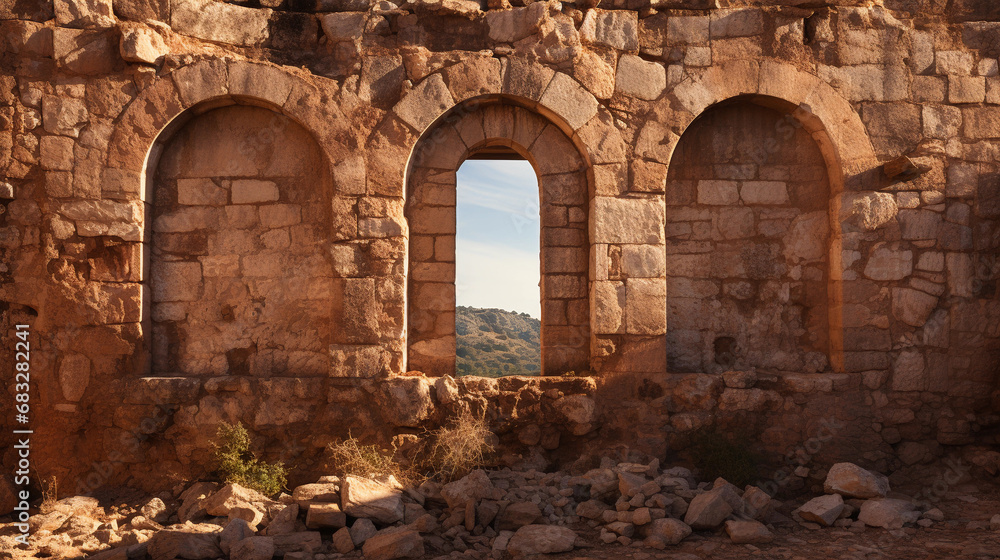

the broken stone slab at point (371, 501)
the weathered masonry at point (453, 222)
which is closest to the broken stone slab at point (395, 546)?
the broken stone slab at point (371, 501)

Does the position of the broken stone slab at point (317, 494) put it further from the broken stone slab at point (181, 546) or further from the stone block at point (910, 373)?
the stone block at point (910, 373)

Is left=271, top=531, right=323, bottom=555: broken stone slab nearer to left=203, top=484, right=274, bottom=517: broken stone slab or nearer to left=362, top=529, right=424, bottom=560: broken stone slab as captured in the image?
left=362, top=529, right=424, bottom=560: broken stone slab

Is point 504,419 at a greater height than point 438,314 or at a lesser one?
lesser

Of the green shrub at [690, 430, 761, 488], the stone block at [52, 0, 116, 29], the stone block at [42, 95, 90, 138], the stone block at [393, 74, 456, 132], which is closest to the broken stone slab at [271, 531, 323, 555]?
the green shrub at [690, 430, 761, 488]

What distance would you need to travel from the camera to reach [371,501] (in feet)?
13.8

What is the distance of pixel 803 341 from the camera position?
5480 mm

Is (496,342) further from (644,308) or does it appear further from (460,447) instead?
(460,447)

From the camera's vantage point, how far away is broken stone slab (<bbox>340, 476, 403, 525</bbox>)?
413 cm

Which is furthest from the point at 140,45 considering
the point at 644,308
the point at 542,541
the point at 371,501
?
the point at 542,541

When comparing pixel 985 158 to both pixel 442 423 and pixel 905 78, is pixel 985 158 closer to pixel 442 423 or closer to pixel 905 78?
pixel 905 78

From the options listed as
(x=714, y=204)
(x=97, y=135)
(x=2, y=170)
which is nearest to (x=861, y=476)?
(x=714, y=204)

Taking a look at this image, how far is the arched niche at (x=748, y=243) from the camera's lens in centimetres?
546

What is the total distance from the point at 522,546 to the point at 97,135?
4423 mm

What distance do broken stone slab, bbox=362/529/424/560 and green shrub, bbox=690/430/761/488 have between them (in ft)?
7.70
